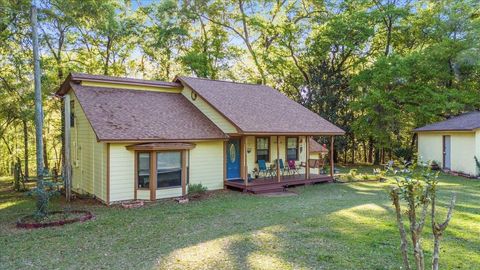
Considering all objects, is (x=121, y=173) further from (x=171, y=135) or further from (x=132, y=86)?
(x=132, y=86)

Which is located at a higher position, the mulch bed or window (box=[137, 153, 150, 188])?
window (box=[137, 153, 150, 188])

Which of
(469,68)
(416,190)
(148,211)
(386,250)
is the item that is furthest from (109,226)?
(469,68)

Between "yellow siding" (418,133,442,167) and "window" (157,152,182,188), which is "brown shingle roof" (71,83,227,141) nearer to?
"window" (157,152,182,188)

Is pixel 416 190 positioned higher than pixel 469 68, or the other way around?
pixel 469 68

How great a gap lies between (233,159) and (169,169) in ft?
11.2

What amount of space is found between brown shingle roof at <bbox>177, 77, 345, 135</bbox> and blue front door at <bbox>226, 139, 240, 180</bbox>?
1.33 metres

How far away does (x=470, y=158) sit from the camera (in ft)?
56.4

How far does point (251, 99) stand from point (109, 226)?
967cm

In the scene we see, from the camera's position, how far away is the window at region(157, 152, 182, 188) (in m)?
11.2

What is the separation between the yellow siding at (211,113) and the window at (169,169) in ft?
7.93

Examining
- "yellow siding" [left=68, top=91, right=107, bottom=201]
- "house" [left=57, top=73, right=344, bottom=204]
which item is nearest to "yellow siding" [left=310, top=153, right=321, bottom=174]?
"house" [left=57, top=73, right=344, bottom=204]

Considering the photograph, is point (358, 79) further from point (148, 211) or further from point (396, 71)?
point (148, 211)

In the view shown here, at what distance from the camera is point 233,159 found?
1405cm

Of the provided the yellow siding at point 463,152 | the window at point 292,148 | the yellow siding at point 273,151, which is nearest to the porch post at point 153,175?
the yellow siding at point 273,151
